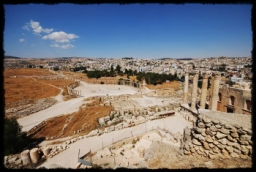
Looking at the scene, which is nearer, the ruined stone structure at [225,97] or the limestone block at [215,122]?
the limestone block at [215,122]

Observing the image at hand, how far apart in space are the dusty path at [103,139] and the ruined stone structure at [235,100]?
694 cm

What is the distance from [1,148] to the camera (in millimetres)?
2619

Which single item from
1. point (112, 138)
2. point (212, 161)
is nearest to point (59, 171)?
point (212, 161)

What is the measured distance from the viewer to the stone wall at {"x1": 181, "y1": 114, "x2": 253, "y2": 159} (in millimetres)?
5477

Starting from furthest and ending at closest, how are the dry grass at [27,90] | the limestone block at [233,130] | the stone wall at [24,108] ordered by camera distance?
1. the dry grass at [27,90]
2. the stone wall at [24,108]
3. the limestone block at [233,130]

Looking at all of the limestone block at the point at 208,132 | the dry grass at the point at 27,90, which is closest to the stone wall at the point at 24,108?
the dry grass at the point at 27,90

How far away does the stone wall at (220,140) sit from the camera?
548cm

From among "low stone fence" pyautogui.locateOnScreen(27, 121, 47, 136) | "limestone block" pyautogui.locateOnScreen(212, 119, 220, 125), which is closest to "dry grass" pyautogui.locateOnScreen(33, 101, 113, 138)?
"low stone fence" pyautogui.locateOnScreen(27, 121, 47, 136)

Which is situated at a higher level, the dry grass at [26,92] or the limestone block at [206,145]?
the limestone block at [206,145]

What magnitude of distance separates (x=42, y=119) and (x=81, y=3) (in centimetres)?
2328

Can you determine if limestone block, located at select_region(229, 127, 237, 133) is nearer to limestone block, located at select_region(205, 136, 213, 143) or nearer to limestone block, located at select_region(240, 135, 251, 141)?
limestone block, located at select_region(240, 135, 251, 141)

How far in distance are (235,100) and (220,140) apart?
17048 millimetres

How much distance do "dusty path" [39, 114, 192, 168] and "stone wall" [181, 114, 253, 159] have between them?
7.44 m

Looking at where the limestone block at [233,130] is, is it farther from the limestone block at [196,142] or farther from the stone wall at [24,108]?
the stone wall at [24,108]
